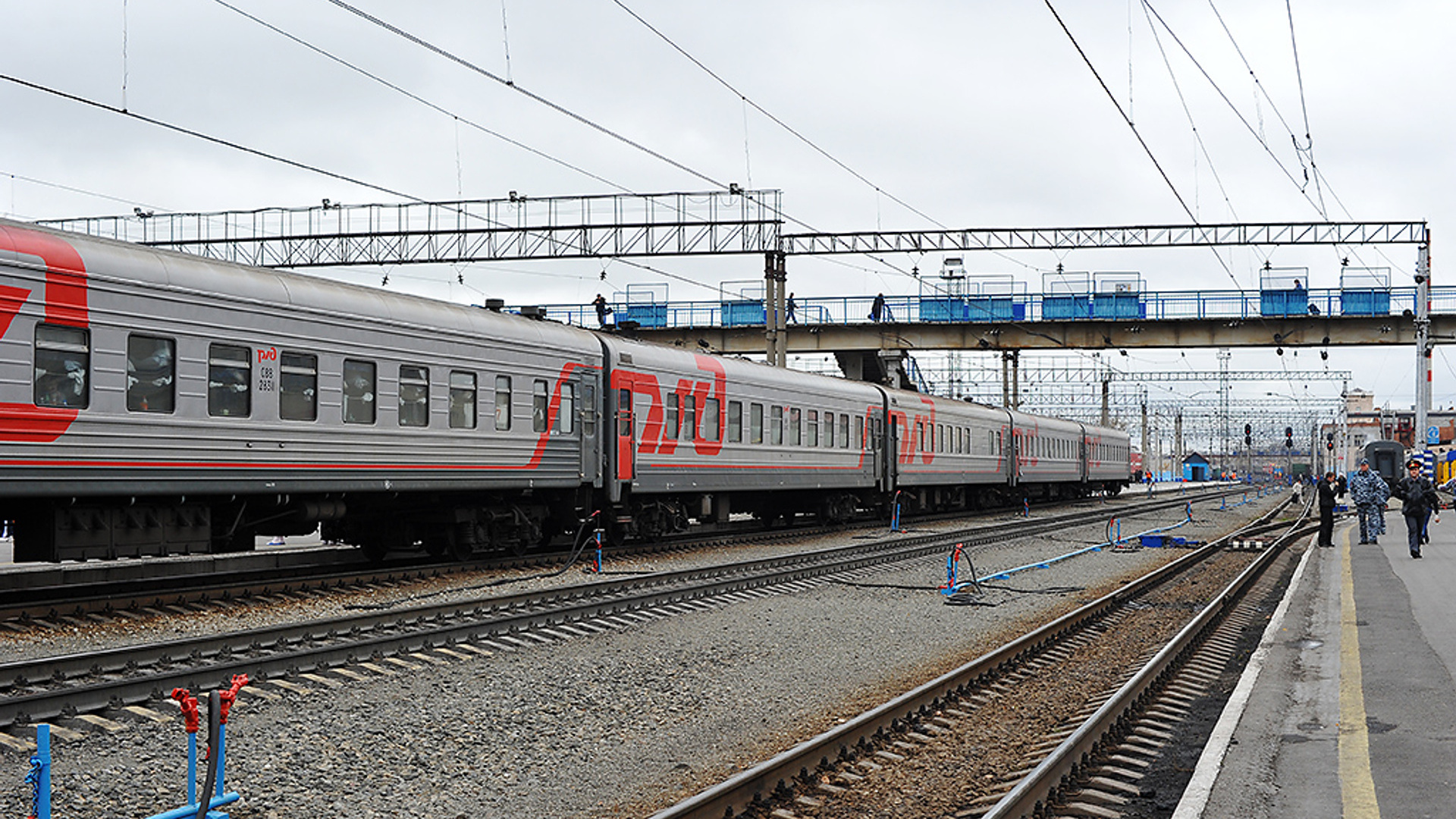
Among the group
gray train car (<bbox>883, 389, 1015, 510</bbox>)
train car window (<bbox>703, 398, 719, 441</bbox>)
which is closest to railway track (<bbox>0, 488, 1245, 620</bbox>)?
train car window (<bbox>703, 398, 719, 441</bbox>)

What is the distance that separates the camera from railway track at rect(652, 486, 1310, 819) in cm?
669

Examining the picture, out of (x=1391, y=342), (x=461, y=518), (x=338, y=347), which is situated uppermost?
(x=1391, y=342)

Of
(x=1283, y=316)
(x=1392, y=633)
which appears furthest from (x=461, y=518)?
(x=1283, y=316)

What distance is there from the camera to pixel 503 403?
16.7 metres

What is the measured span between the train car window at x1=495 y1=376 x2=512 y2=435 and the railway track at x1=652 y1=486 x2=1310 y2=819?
302 inches

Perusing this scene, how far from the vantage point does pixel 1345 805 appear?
6121 millimetres

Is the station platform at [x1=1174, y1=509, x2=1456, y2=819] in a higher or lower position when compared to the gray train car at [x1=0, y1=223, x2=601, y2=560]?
lower

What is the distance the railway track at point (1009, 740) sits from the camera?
669 centimetres

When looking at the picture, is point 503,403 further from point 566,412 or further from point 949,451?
point 949,451

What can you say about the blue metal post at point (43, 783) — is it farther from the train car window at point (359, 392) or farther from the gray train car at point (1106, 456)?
the gray train car at point (1106, 456)

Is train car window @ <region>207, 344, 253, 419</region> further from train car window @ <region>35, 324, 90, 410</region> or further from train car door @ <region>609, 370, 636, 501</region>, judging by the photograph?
train car door @ <region>609, 370, 636, 501</region>

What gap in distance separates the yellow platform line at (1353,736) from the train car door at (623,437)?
1021 cm

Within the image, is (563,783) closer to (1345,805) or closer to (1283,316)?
(1345,805)

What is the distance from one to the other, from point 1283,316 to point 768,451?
27985 millimetres
